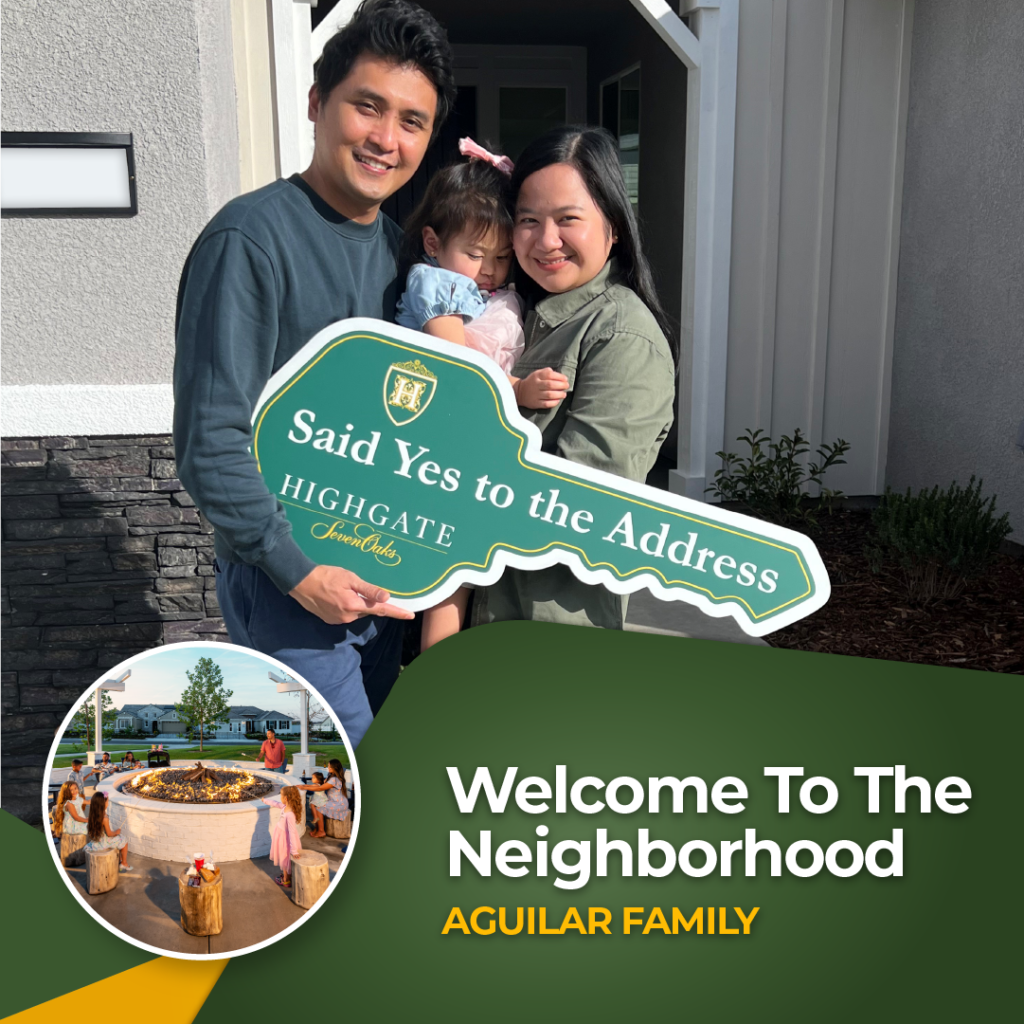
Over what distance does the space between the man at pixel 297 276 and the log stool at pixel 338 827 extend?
0.35 metres

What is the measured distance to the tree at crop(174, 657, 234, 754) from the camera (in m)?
1.70

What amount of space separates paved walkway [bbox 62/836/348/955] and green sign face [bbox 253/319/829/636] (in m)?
0.56

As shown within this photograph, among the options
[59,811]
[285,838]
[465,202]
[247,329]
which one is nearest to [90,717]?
[59,811]

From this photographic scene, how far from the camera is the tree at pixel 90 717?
1.70m

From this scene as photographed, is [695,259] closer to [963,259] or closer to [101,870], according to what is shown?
[963,259]

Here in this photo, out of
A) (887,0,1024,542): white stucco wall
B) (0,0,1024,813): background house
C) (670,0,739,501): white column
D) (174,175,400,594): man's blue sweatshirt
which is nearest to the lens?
(174,175,400,594): man's blue sweatshirt

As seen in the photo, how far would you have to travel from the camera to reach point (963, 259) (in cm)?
491

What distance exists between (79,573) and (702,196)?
3617 millimetres

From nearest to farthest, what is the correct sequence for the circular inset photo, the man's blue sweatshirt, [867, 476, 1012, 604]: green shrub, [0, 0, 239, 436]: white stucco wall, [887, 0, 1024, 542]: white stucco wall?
the man's blue sweatshirt → the circular inset photo → [0, 0, 239, 436]: white stucco wall → [867, 476, 1012, 604]: green shrub → [887, 0, 1024, 542]: white stucco wall

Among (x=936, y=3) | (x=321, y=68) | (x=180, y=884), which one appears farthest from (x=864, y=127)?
(x=180, y=884)

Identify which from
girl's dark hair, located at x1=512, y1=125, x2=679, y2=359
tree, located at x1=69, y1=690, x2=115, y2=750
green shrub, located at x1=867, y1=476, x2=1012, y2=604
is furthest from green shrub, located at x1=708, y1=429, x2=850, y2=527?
tree, located at x1=69, y1=690, x2=115, y2=750

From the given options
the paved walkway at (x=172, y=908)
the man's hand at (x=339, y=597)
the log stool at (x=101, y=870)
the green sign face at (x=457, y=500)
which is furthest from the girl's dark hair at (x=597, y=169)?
the log stool at (x=101, y=870)

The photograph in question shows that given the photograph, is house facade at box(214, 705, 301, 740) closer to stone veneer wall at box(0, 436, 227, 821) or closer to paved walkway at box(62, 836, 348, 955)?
paved walkway at box(62, 836, 348, 955)

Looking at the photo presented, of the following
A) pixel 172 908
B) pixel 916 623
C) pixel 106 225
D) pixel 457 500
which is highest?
pixel 106 225
